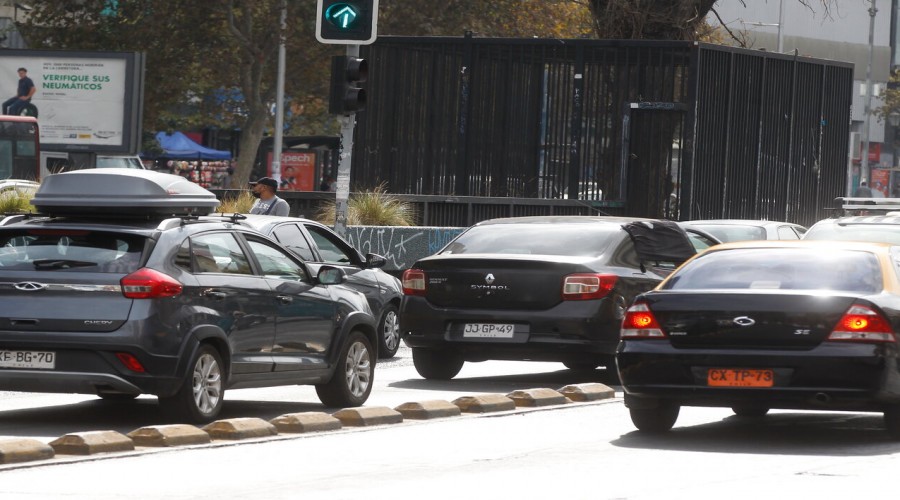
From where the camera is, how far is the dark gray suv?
441 inches

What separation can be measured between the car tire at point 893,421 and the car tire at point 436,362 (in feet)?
17.5

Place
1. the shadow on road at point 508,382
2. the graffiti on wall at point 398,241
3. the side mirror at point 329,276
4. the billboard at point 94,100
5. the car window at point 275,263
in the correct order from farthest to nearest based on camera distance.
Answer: the billboard at point 94,100, the graffiti on wall at point 398,241, the shadow on road at point 508,382, the side mirror at point 329,276, the car window at point 275,263

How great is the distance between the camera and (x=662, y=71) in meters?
28.3

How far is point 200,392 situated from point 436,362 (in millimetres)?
4605

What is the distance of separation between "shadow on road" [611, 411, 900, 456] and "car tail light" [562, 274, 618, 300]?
88.0 inches

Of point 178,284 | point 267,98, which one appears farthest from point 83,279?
point 267,98

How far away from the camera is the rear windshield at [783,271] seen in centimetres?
1130

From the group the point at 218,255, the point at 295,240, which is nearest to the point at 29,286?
the point at 218,255

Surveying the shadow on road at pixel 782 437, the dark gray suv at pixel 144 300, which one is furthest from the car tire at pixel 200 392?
the shadow on road at pixel 782 437

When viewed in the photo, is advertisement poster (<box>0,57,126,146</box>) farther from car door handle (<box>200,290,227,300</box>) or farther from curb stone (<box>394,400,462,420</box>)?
car door handle (<box>200,290,227,300</box>)

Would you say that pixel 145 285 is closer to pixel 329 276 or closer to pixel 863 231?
pixel 329 276

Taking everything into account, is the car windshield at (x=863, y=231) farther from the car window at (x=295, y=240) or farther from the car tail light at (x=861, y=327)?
the car tail light at (x=861, y=327)

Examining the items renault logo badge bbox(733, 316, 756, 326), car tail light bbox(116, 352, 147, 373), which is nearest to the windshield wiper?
car tail light bbox(116, 352, 147, 373)

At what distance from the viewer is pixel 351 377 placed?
13.5m
